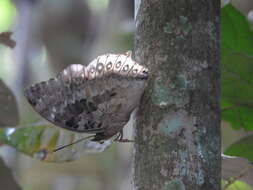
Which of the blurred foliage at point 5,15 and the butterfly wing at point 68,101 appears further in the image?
the blurred foliage at point 5,15

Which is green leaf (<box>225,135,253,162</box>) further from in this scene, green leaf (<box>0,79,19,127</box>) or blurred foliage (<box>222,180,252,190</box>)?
green leaf (<box>0,79,19,127</box>)

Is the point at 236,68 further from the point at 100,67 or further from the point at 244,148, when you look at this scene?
the point at 100,67

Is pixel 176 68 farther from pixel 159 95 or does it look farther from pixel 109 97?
pixel 109 97

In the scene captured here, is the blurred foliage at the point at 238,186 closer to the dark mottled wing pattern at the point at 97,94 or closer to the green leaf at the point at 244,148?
the green leaf at the point at 244,148

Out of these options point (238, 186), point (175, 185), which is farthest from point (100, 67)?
point (238, 186)

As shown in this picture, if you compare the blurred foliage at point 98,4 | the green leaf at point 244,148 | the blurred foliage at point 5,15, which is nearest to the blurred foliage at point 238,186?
the green leaf at point 244,148

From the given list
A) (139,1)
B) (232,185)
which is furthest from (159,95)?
(232,185)
